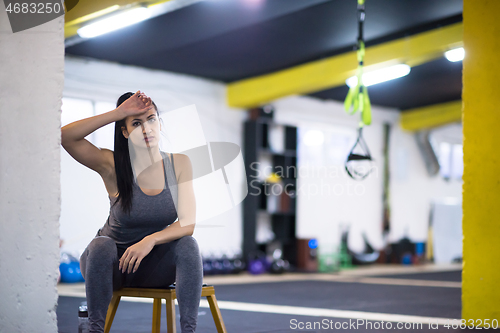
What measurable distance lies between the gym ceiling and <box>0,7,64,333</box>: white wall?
2.31m

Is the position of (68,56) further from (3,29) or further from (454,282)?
(454,282)

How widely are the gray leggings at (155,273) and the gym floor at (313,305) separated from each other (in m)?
1.14

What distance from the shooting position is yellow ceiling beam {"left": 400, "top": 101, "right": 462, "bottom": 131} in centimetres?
916

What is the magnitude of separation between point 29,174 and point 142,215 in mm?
390

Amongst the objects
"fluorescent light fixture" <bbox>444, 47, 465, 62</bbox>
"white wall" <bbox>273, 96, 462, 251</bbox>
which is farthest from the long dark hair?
"white wall" <bbox>273, 96, 462, 251</bbox>

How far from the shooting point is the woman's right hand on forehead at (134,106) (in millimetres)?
1809

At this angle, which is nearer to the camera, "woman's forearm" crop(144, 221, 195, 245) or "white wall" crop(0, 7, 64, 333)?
"white wall" crop(0, 7, 64, 333)

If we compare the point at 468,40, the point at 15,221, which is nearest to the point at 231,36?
the point at 468,40

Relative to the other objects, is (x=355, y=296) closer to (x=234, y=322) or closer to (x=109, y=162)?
(x=234, y=322)

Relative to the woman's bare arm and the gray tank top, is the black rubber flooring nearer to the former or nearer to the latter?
the gray tank top

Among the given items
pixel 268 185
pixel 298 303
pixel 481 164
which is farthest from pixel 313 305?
pixel 268 185

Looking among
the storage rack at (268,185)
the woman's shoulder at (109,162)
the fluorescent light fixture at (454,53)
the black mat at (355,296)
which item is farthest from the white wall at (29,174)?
the storage rack at (268,185)

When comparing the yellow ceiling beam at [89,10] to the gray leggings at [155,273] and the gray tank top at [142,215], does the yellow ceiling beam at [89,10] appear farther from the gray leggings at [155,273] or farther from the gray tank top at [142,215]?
the gray leggings at [155,273]

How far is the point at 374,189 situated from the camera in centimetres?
945
